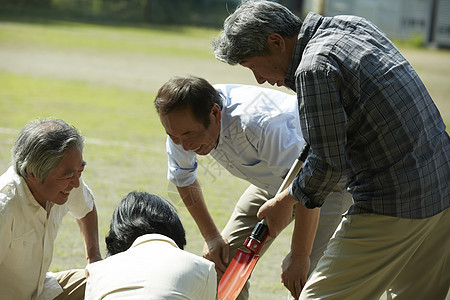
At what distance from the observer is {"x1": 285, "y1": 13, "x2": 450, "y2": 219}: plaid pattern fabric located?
7.82 feet

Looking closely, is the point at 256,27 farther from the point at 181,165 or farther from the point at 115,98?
the point at 115,98

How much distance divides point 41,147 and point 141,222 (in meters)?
0.64

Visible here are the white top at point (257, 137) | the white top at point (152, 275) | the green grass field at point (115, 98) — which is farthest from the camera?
the green grass field at point (115, 98)

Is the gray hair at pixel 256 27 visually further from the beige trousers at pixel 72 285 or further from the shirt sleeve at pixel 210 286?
the beige trousers at pixel 72 285

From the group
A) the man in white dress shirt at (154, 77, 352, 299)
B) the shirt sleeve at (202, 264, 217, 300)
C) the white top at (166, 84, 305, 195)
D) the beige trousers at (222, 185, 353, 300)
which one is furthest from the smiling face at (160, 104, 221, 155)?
the shirt sleeve at (202, 264, 217, 300)

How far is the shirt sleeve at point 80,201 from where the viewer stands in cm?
329

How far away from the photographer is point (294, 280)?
300cm

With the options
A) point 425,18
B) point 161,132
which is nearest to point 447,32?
point 425,18

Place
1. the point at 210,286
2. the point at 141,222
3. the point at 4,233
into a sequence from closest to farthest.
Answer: the point at 210,286 < the point at 141,222 < the point at 4,233

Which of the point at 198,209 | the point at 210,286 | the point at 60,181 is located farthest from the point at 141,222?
the point at 198,209

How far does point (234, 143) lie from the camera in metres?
3.40

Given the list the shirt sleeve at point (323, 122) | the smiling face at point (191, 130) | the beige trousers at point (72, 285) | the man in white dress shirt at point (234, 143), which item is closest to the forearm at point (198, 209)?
the man in white dress shirt at point (234, 143)

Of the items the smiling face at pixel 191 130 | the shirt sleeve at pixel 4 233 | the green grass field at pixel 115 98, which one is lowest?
the green grass field at pixel 115 98

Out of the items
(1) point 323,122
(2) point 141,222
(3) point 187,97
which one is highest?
(1) point 323,122
